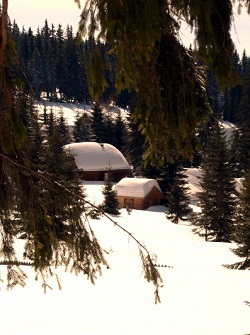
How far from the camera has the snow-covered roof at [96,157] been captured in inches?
1804

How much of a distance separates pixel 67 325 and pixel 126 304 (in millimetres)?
1853

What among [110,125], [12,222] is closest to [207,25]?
[12,222]

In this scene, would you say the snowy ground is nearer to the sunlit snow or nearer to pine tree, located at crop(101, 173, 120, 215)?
the sunlit snow

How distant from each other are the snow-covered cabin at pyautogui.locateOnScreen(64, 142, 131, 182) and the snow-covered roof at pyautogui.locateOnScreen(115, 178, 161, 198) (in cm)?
769

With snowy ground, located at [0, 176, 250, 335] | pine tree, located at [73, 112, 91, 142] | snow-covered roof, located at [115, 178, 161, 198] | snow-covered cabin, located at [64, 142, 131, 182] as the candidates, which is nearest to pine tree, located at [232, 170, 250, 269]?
snowy ground, located at [0, 176, 250, 335]

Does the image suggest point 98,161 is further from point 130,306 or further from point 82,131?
point 130,306

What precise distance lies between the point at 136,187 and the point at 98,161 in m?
10.9

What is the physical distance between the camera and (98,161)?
152 ft

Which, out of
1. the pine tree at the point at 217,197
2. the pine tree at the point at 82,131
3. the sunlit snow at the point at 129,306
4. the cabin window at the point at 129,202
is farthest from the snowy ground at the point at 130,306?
the pine tree at the point at 82,131

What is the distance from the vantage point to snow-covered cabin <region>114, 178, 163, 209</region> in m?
36.1

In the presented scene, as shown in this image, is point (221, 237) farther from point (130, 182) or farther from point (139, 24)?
point (139, 24)

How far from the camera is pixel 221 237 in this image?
26.8 m

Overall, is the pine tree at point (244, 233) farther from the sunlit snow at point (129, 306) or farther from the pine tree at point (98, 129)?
the pine tree at point (98, 129)

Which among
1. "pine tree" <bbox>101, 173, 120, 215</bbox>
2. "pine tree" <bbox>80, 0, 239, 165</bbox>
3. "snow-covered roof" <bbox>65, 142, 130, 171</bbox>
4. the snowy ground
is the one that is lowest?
"pine tree" <bbox>101, 173, 120, 215</bbox>
